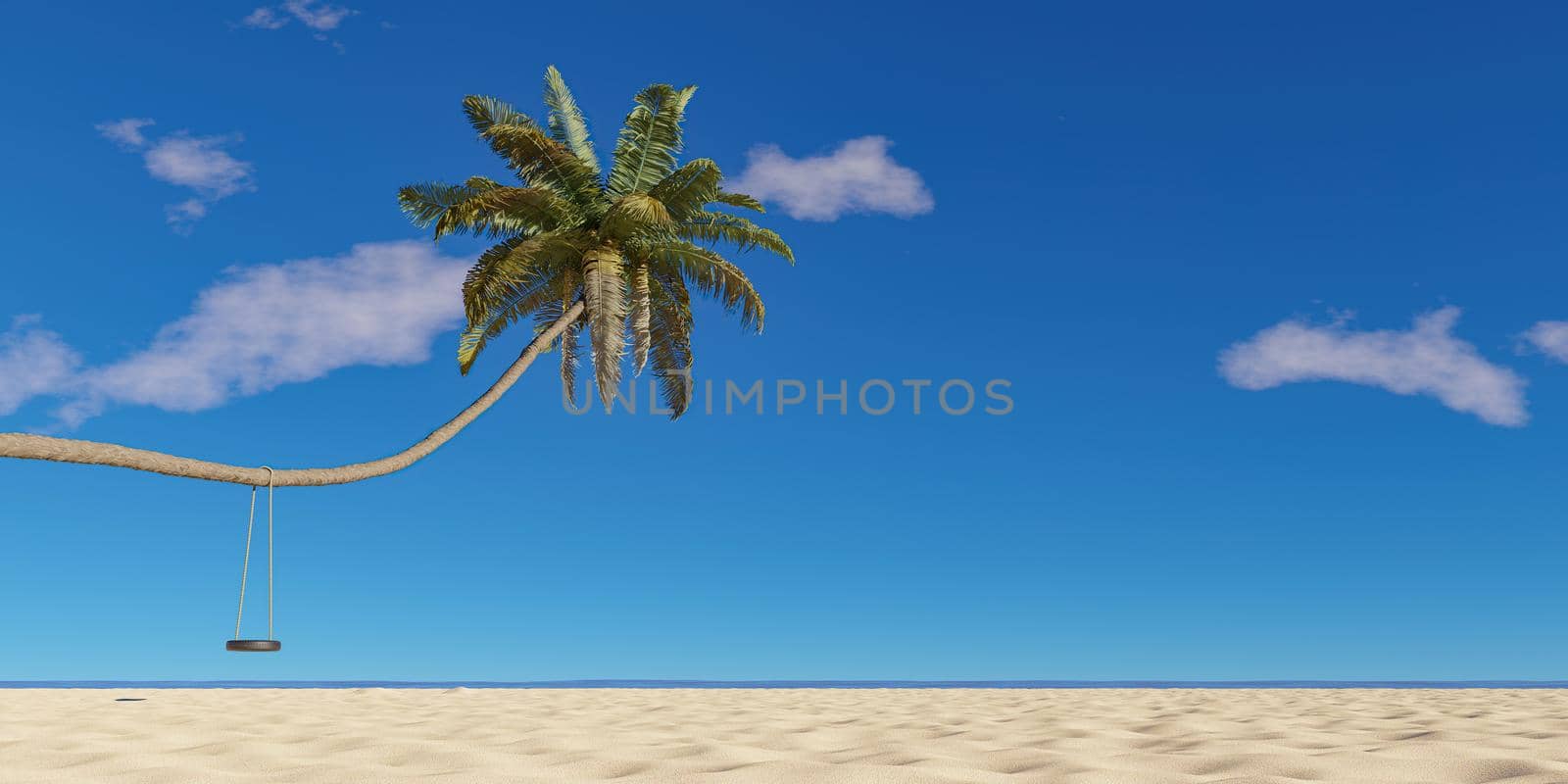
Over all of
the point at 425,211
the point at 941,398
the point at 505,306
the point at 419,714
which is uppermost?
the point at 425,211

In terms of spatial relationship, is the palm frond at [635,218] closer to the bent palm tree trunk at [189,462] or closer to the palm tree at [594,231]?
the palm tree at [594,231]

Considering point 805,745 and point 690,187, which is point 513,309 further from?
point 805,745

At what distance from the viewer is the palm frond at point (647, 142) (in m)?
17.8

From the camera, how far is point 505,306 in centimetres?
1852

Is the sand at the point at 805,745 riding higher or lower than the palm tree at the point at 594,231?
lower

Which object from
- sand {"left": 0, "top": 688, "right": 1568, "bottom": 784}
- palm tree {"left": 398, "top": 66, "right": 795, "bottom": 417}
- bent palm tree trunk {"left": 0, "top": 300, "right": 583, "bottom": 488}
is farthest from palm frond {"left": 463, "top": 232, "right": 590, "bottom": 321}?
sand {"left": 0, "top": 688, "right": 1568, "bottom": 784}

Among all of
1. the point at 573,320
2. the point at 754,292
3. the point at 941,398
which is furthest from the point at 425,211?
the point at 941,398

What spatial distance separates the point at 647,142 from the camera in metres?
17.9

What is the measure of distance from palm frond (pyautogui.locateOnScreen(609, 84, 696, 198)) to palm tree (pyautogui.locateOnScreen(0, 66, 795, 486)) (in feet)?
0.07

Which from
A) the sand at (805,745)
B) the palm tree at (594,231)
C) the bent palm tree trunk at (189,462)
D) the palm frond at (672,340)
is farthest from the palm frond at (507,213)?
the sand at (805,745)

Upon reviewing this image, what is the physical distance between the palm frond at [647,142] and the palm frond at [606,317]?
59.6 inches

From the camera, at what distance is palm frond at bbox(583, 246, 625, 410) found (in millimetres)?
16469

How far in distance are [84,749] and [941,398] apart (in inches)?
637

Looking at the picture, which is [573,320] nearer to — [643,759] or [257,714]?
[257,714]
